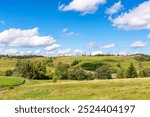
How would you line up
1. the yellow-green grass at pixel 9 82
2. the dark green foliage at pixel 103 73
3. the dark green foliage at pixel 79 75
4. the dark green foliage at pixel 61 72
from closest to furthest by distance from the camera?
the yellow-green grass at pixel 9 82 → the dark green foliage at pixel 61 72 → the dark green foliage at pixel 79 75 → the dark green foliage at pixel 103 73

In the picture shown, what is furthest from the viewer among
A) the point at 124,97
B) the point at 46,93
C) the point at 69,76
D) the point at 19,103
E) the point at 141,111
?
the point at 69,76

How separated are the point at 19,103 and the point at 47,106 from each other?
100cm

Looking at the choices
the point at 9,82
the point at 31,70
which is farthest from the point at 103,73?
the point at 9,82

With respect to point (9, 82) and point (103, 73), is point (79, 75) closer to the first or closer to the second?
point (103, 73)

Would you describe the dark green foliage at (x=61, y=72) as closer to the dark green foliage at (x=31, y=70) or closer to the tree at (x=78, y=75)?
the tree at (x=78, y=75)

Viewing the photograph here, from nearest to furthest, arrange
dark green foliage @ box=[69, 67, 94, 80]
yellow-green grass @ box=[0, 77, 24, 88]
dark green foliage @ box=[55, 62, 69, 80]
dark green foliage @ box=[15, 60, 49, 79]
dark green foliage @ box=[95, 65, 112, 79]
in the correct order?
yellow-green grass @ box=[0, 77, 24, 88]
dark green foliage @ box=[55, 62, 69, 80]
dark green foliage @ box=[69, 67, 94, 80]
dark green foliage @ box=[95, 65, 112, 79]
dark green foliage @ box=[15, 60, 49, 79]

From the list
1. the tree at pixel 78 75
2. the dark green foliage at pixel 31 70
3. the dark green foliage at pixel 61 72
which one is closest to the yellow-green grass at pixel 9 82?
the dark green foliage at pixel 61 72

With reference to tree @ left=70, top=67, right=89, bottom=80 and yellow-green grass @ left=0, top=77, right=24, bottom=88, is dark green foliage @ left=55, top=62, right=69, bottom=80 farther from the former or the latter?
yellow-green grass @ left=0, top=77, right=24, bottom=88

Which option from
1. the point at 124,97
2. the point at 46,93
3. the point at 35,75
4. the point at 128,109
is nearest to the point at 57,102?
the point at 128,109

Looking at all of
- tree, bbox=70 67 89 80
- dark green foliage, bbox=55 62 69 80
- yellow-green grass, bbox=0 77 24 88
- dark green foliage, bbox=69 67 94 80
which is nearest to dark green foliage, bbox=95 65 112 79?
dark green foliage, bbox=69 67 94 80

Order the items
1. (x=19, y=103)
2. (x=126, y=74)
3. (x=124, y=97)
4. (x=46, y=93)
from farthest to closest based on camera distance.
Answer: (x=126, y=74)
(x=46, y=93)
(x=124, y=97)
(x=19, y=103)

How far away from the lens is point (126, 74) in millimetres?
131000

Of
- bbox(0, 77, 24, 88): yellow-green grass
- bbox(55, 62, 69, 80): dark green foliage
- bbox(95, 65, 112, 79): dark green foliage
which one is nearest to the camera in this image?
bbox(0, 77, 24, 88): yellow-green grass

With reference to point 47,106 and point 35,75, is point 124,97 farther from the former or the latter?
point 35,75
